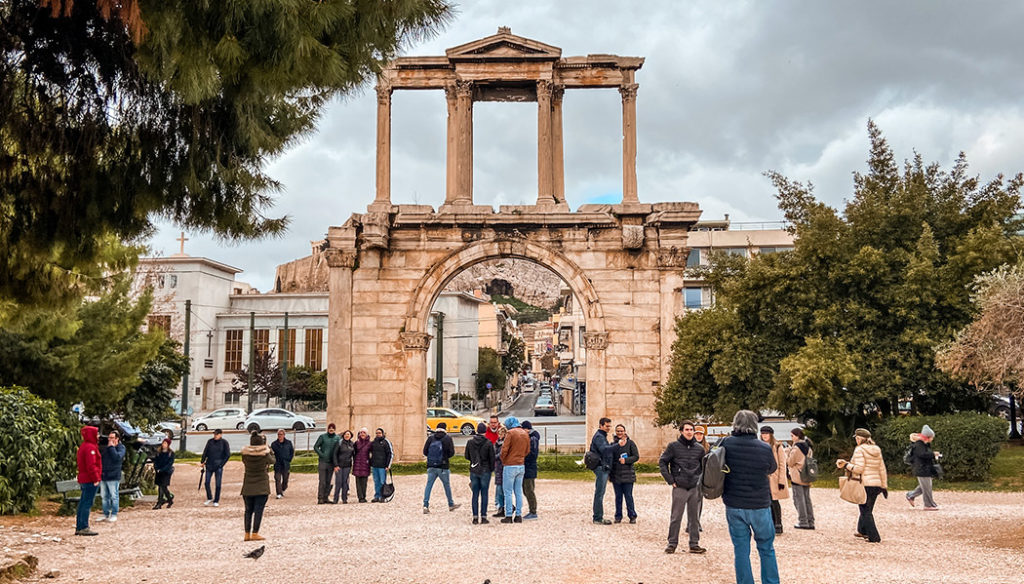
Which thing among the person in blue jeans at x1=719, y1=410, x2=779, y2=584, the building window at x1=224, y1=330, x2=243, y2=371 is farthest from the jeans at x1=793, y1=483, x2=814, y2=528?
the building window at x1=224, y1=330, x2=243, y2=371

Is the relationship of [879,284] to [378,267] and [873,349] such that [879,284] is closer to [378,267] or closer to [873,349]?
[873,349]

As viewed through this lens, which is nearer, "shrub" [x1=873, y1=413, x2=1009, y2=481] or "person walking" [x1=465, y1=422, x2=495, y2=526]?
"person walking" [x1=465, y1=422, x2=495, y2=526]

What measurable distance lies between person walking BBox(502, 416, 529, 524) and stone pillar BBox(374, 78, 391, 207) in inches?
480

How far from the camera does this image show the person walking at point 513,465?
12.0 metres

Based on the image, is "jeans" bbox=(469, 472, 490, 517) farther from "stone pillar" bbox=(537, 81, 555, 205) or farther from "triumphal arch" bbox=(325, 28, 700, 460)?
"stone pillar" bbox=(537, 81, 555, 205)

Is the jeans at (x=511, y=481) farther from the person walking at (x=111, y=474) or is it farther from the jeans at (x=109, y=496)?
the jeans at (x=109, y=496)

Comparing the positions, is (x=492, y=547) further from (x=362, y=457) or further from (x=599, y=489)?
(x=362, y=457)

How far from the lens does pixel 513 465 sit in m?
12.1

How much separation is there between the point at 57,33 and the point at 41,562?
593 centimetres

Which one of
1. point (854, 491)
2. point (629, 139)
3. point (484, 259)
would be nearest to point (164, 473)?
point (484, 259)

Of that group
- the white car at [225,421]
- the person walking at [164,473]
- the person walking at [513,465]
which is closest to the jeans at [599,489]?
the person walking at [513,465]

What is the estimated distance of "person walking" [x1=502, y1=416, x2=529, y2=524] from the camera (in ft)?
39.4

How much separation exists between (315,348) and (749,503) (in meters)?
49.9

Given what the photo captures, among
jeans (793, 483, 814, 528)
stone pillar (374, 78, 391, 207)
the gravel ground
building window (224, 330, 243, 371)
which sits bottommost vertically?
the gravel ground
